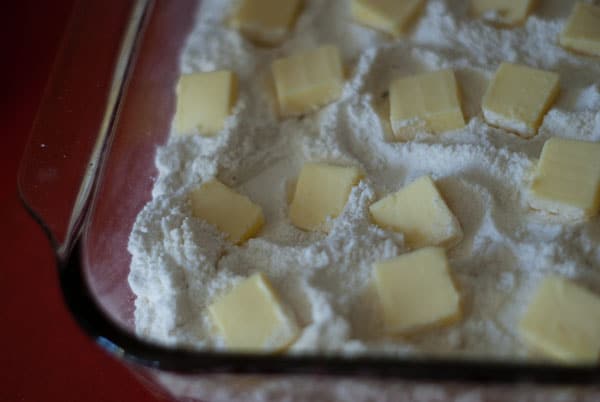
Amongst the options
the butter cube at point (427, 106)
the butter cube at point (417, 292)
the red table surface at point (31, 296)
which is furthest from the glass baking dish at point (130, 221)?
the butter cube at point (427, 106)

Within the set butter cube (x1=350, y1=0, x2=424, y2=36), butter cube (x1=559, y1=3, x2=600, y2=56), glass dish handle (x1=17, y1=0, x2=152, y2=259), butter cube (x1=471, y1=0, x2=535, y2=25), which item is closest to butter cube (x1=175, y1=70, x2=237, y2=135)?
glass dish handle (x1=17, y1=0, x2=152, y2=259)

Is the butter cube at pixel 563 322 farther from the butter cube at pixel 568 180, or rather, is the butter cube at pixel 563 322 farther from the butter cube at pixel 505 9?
the butter cube at pixel 505 9

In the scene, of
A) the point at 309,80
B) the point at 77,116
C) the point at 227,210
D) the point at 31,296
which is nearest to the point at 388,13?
the point at 309,80

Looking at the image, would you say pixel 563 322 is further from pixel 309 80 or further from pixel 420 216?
pixel 309 80

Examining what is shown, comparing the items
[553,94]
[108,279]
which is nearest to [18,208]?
[108,279]

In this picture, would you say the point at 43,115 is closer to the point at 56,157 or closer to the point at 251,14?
the point at 56,157
